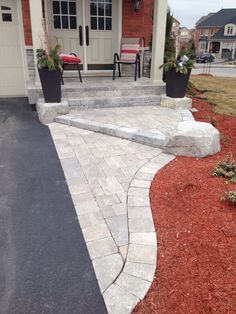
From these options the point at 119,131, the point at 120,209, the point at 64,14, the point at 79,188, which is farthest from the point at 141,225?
the point at 64,14

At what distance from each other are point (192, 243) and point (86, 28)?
6.53 meters

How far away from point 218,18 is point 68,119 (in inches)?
2081

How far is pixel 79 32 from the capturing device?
720cm

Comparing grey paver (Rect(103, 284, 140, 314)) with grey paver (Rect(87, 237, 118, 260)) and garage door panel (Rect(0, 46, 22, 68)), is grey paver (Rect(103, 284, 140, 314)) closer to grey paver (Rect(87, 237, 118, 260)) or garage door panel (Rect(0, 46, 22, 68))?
grey paver (Rect(87, 237, 118, 260))

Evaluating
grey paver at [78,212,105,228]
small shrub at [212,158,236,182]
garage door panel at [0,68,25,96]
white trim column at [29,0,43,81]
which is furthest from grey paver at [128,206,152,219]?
garage door panel at [0,68,25,96]

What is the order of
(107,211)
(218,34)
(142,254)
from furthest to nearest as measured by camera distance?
1. (218,34)
2. (107,211)
3. (142,254)

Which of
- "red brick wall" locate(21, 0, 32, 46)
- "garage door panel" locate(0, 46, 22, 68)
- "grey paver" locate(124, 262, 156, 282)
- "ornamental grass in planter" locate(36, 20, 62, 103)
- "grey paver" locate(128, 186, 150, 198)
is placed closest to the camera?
"grey paver" locate(124, 262, 156, 282)

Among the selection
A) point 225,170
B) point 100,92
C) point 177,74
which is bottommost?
point 225,170

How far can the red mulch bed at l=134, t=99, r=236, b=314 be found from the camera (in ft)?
5.48

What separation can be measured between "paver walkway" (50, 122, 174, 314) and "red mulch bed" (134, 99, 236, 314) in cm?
9

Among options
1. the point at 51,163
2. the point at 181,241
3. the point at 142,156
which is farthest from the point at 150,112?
the point at 181,241

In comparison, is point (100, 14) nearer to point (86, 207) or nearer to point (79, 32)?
point (79, 32)

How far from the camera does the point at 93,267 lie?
6.33 ft

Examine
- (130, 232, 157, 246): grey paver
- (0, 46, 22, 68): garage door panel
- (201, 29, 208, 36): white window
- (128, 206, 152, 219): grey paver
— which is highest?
(201, 29, 208, 36): white window
